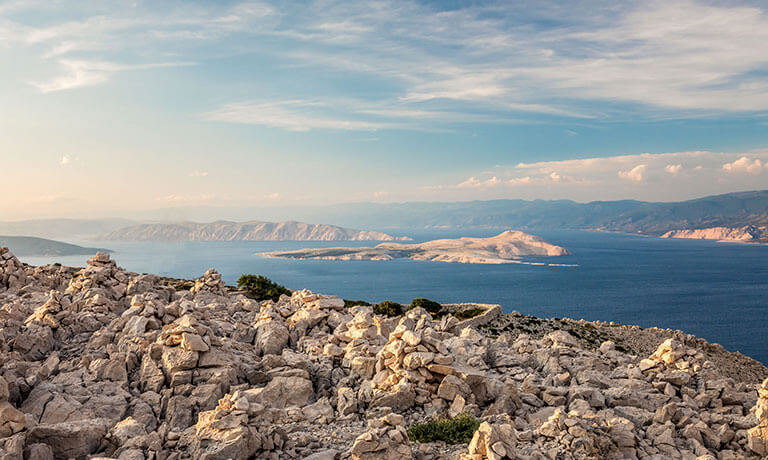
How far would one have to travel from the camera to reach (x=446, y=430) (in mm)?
16281

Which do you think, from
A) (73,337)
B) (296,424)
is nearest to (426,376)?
(296,424)

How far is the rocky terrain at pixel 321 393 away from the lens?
13.4m

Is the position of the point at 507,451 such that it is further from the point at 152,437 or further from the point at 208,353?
the point at 208,353

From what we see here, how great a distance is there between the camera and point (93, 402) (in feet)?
54.9

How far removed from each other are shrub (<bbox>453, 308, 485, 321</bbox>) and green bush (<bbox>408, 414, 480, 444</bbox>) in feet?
165

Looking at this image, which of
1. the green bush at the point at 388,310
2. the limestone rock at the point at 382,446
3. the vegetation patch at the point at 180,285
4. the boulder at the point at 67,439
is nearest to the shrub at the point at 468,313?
the green bush at the point at 388,310

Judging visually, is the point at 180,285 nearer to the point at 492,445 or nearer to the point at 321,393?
the point at 321,393

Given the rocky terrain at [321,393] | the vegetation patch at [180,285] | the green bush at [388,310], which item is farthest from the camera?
the green bush at [388,310]

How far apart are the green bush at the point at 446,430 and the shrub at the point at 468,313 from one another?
1978 inches

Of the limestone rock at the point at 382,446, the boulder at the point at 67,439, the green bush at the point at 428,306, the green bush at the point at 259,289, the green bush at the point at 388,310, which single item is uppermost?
the boulder at the point at 67,439

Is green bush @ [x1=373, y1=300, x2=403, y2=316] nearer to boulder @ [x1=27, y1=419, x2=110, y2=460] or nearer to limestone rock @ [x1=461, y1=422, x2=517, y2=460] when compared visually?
limestone rock @ [x1=461, y1=422, x2=517, y2=460]

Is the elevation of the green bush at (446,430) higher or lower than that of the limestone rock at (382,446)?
lower

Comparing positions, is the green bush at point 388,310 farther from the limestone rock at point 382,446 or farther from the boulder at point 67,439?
the boulder at point 67,439

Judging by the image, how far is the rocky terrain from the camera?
13.4 m
